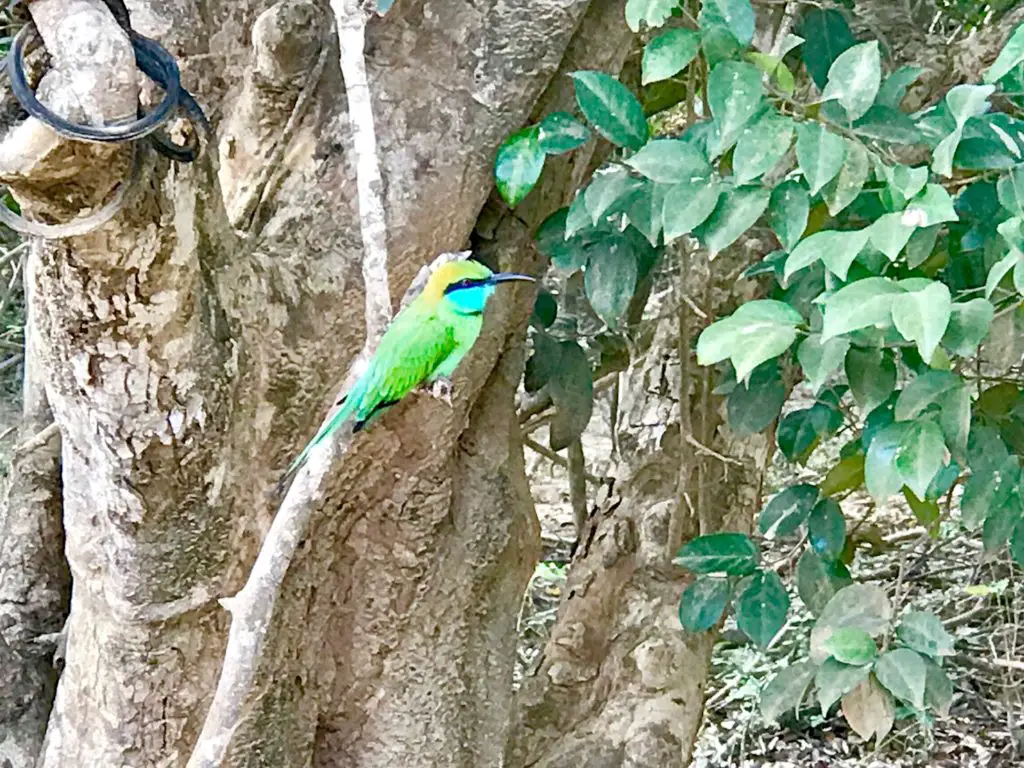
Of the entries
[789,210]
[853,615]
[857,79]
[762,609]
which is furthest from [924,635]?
[857,79]

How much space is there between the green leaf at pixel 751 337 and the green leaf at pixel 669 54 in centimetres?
25

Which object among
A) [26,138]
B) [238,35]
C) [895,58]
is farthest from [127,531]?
[895,58]

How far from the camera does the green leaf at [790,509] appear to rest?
1586 mm

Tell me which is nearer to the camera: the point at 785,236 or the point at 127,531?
the point at 785,236

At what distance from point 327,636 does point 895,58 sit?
121cm

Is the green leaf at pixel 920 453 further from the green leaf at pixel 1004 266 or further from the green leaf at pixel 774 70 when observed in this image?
the green leaf at pixel 774 70

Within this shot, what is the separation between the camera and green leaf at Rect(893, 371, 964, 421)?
111cm

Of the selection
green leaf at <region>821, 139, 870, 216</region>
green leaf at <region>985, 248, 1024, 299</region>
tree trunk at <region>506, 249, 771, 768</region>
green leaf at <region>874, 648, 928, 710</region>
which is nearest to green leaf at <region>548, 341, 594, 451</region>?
tree trunk at <region>506, 249, 771, 768</region>

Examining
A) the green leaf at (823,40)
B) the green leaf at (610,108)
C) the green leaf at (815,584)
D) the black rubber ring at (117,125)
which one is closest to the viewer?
the black rubber ring at (117,125)

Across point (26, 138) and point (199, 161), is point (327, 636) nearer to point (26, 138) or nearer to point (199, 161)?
point (199, 161)

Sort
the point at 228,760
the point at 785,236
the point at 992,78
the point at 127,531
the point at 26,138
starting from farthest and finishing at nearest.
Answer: the point at 228,760, the point at 127,531, the point at 785,236, the point at 992,78, the point at 26,138

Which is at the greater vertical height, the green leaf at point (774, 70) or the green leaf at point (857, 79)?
the green leaf at point (857, 79)

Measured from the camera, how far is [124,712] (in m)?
1.43

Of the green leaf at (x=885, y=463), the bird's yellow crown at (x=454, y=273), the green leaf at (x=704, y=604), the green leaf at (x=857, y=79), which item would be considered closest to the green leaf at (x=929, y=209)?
the green leaf at (x=857, y=79)
